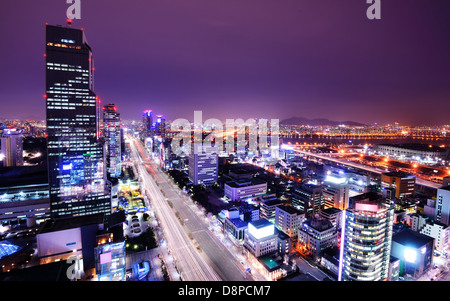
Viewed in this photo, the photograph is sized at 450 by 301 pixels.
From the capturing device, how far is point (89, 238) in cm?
1175

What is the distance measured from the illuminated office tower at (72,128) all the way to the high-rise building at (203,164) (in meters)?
10.0

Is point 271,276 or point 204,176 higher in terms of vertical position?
point 204,176

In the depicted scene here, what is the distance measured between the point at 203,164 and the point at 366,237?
17.9m

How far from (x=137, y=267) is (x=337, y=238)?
1126cm

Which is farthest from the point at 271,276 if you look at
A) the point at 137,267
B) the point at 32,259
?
the point at 32,259

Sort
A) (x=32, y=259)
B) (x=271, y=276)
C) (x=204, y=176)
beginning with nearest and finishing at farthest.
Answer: (x=271, y=276), (x=32, y=259), (x=204, y=176)

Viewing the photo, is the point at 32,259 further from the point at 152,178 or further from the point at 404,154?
the point at 404,154

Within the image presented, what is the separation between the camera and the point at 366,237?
884cm

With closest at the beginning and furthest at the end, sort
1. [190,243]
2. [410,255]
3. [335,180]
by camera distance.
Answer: [410,255] → [190,243] → [335,180]

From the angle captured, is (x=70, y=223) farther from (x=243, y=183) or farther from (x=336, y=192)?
(x=336, y=192)

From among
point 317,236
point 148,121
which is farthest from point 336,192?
point 148,121

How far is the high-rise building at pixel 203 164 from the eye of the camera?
24531 millimetres
